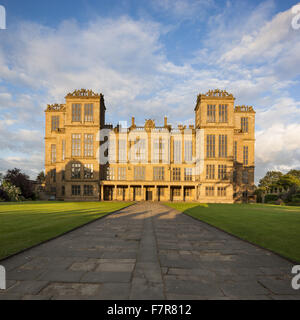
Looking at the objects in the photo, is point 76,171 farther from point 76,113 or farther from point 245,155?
point 245,155

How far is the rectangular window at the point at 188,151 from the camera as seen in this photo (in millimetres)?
50938

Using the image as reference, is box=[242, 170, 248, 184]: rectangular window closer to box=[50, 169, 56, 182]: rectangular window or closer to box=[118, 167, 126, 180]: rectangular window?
box=[118, 167, 126, 180]: rectangular window

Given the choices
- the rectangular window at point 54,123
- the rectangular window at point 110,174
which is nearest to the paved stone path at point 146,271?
the rectangular window at point 110,174

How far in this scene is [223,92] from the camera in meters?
47.9

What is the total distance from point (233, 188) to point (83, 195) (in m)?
36.1

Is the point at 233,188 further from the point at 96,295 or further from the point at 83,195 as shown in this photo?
the point at 96,295

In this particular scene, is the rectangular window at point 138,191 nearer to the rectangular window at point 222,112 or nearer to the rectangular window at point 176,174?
the rectangular window at point 176,174

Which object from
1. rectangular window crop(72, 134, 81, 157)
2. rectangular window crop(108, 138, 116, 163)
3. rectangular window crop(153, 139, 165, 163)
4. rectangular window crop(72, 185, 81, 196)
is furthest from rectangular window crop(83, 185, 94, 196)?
rectangular window crop(153, 139, 165, 163)

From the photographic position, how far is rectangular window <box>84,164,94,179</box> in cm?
4656

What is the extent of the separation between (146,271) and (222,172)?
4487 centimetres

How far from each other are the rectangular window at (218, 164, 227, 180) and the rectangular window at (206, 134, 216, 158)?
126 inches

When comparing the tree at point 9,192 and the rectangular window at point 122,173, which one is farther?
the rectangular window at point 122,173

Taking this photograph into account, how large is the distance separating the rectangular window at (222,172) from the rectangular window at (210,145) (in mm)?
3202
